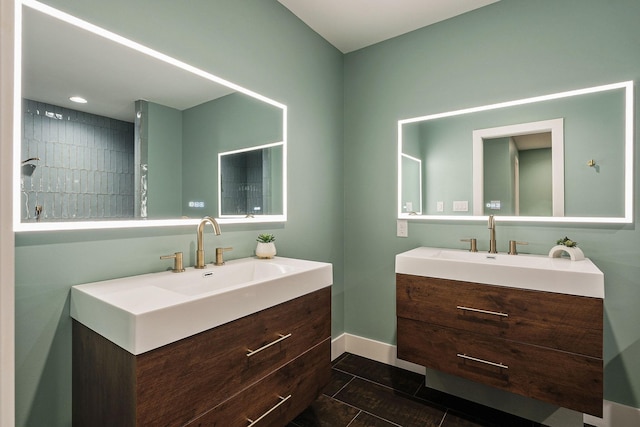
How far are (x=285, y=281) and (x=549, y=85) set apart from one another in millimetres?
1885

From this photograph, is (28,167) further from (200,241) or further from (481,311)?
(481,311)

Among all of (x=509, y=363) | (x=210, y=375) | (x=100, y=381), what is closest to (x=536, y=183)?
(x=509, y=363)

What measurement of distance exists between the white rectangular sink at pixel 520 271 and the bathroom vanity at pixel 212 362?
0.62 metres

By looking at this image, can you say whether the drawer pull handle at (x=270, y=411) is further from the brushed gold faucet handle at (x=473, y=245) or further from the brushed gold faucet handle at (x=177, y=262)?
the brushed gold faucet handle at (x=473, y=245)

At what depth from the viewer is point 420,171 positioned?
2318 mm

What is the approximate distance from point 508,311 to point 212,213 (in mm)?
1560

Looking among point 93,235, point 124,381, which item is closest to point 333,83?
point 93,235

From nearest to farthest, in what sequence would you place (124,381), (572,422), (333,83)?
Result: (124,381) < (572,422) < (333,83)

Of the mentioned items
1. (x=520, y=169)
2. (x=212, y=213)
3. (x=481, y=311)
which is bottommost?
(x=481, y=311)

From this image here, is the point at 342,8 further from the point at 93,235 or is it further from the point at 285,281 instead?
the point at 93,235

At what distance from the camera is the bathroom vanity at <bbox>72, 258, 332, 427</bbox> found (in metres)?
0.89

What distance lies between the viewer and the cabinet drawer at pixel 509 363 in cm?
138

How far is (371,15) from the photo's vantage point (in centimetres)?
212

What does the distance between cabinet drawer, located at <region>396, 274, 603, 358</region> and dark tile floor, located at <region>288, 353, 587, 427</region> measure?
54 cm
